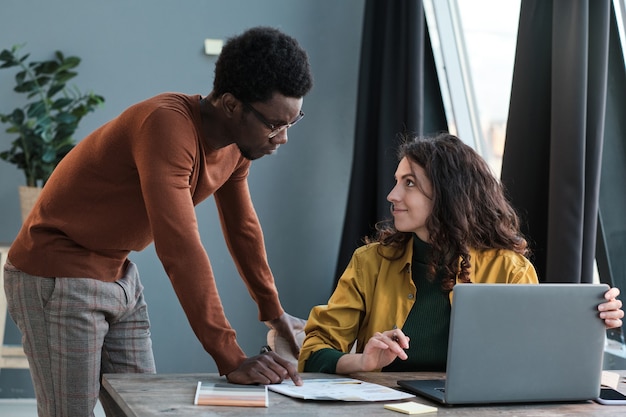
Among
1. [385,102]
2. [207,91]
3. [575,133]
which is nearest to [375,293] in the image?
[575,133]

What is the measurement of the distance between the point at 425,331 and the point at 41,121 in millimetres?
2465

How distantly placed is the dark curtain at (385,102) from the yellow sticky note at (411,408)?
2.13 metres

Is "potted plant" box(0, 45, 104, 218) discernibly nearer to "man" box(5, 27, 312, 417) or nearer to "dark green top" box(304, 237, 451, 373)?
"man" box(5, 27, 312, 417)

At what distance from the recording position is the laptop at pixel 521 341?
4.72 ft

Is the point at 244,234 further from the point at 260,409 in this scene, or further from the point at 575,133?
the point at 575,133

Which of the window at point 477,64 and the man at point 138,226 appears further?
the window at point 477,64

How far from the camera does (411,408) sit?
1439 millimetres

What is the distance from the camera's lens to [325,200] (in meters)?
4.38

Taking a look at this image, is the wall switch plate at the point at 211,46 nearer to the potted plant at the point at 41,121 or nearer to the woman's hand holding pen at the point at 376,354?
the potted plant at the point at 41,121

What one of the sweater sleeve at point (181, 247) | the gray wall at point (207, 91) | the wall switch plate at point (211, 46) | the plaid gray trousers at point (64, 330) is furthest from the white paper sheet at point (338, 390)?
the wall switch plate at point (211, 46)

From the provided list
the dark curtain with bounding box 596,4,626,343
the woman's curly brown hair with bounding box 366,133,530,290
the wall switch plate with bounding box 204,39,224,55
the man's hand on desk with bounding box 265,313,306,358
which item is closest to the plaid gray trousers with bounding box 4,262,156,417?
the man's hand on desk with bounding box 265,313,306,358

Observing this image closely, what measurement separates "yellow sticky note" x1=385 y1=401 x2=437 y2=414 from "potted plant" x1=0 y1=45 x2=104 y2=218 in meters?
2.64

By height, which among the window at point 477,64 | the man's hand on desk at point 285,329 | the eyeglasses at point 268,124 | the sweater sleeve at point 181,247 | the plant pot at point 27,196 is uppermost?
the window at point 477,64

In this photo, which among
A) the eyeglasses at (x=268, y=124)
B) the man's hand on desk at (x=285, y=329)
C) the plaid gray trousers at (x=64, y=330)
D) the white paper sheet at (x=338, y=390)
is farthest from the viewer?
the man's hand on desk at (x=285, y=329)
